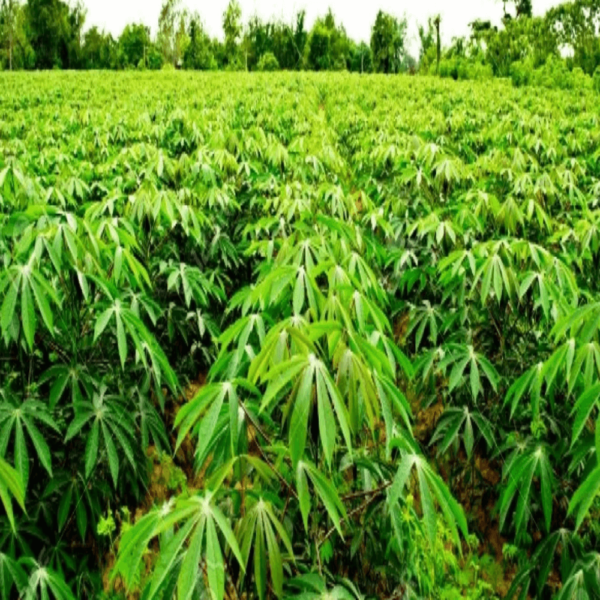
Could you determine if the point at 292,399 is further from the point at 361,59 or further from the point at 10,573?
the point at 361,59

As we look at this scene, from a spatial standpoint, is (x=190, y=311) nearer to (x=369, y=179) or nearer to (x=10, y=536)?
(x=10, y=536)

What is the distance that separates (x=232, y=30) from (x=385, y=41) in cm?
827

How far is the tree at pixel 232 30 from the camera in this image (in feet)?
106

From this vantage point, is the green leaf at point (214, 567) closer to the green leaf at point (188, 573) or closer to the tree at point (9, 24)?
the green leaf at point (188, 573)

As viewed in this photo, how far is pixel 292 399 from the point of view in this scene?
982 mm

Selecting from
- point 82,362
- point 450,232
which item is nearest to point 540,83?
point 450,232

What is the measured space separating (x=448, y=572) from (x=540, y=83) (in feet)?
55.1

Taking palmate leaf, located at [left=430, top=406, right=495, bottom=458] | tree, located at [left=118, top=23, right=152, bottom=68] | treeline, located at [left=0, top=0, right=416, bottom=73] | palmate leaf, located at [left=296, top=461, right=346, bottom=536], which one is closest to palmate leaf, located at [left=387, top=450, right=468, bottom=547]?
palmate leaf, located at [left=296, top=461, right=346, bottom=536]

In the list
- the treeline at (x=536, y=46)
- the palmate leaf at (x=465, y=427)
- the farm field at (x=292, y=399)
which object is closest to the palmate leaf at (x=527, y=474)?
the farm field at (x=292, y=399)

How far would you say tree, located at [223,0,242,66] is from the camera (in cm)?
3241

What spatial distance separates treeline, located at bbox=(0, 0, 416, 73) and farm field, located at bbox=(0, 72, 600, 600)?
3052 cm

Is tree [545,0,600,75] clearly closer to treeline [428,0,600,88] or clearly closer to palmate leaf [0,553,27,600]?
treeline [428,0,600,88]

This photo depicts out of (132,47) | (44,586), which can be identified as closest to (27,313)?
(44,586)

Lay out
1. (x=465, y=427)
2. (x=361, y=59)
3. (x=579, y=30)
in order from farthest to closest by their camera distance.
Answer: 1. (x=361, y=59)
2. (x=579, y=30)
3. (x=465, y=427)
